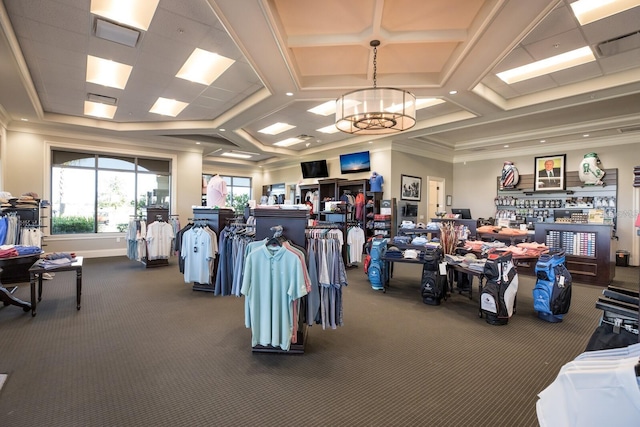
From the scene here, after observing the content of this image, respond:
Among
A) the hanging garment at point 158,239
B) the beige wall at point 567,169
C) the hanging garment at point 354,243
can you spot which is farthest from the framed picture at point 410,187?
the hanging garment at point 158,239

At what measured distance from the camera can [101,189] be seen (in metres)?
9.32

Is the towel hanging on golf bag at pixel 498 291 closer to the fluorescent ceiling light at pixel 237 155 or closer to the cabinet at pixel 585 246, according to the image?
the cabinet at pixel 585 246

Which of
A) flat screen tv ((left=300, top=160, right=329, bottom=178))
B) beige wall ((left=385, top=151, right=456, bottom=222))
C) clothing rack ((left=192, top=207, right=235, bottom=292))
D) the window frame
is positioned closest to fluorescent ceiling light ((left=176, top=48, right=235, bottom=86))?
clothing rack ((left=192, top=207, right=235, bottom=292))

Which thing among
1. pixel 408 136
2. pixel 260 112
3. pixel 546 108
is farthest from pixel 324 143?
pixel 546 108

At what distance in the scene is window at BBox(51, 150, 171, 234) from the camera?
8.73 m

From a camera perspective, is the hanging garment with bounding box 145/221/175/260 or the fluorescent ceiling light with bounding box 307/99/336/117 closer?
the fluorescent ceiling light with bounding box 307/99/336/117

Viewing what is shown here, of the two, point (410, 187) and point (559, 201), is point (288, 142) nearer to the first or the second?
point (410, 187)

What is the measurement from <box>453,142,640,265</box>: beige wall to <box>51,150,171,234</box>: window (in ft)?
34.6

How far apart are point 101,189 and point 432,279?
973 cm

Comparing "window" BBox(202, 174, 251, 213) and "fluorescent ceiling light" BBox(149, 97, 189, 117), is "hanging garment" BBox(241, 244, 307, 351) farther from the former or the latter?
"window" BBox(202, 174, 251, 213)

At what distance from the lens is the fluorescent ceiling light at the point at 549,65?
461 centimetres

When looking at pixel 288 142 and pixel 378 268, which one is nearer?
pixel 378 268

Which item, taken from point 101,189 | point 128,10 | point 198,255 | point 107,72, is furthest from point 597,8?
point 101,189

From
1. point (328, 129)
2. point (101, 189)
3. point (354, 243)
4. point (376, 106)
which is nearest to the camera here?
point (376, 106)
